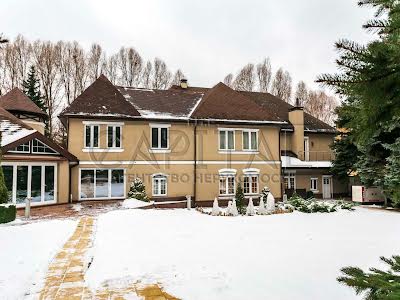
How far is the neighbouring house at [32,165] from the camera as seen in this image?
55.7ft

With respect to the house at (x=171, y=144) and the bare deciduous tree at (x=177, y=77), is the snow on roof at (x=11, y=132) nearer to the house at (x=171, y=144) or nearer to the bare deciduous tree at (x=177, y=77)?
the house at (x=171, y=144)

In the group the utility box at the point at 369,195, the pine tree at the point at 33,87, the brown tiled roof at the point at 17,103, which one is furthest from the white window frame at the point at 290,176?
the pine tree at the point at 33,87

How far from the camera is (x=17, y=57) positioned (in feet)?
107

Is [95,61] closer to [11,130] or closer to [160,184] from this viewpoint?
[11,130]

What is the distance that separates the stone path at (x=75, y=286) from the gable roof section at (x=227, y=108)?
1524 cm

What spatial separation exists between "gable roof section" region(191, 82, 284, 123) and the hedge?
1254 centimetres

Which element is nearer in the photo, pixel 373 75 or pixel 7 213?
pixel 373 75

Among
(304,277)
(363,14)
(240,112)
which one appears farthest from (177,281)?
(240,112)

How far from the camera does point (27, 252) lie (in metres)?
8.66

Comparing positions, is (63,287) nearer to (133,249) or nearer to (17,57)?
(133,249)

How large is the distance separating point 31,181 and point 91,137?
437 cm

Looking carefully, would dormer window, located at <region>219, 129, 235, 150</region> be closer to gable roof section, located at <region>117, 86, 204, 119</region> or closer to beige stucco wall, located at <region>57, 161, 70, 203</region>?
gable roof section, located at <region>117, 86, 204, 119</region>

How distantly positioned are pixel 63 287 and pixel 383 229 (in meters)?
12.1

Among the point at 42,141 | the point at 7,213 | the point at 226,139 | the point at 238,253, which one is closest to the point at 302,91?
the point at 226,139
